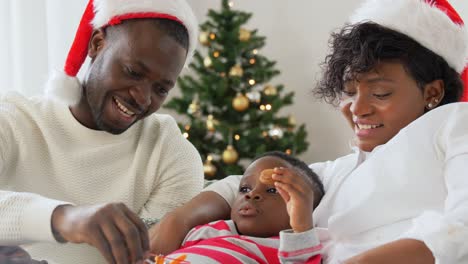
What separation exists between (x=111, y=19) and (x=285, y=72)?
2.82 meters

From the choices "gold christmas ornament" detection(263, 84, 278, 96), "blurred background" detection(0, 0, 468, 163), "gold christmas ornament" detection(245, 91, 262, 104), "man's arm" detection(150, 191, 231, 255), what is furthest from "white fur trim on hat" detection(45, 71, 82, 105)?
"blurred background" detection(0, 0, 468, 163)

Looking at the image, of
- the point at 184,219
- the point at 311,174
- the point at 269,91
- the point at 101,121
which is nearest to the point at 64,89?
the point at 101,121

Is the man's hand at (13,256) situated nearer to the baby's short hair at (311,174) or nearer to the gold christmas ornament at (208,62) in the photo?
the baby's short hair at (311,174)

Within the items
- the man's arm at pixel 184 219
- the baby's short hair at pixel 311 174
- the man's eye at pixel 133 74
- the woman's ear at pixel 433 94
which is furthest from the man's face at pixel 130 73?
the woman's ear at pixel 433 94

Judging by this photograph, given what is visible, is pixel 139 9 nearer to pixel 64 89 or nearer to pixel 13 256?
pixel 64 89

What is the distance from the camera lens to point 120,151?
1666mm

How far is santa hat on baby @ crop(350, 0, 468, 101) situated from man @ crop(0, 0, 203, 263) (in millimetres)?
505

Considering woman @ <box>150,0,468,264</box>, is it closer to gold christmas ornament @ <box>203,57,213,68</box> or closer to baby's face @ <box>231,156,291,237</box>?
baby's face @ <box>231,156,291,237</box>

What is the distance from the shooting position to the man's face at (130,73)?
151 centimetres

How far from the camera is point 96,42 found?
164cm

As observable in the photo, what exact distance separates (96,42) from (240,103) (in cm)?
194

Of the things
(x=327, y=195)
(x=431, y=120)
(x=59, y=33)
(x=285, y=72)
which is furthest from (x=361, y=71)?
(x=285, y=72)

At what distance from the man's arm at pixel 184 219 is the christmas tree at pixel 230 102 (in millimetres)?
1850

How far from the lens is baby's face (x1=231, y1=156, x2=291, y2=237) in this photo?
1.55 metres
